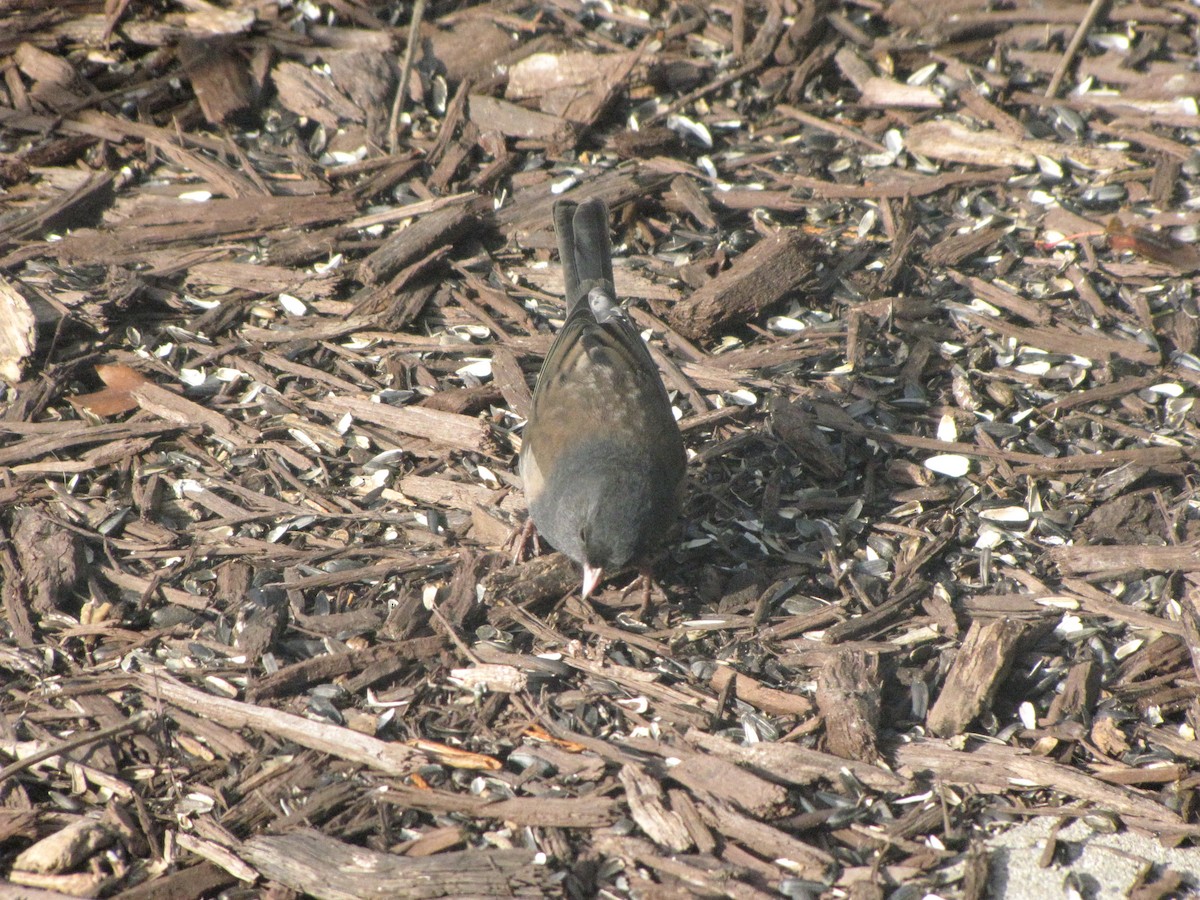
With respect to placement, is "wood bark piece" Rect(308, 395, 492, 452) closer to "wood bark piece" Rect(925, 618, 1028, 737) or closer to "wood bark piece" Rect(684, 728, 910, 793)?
"wood bark piece" Rect(684, 728, 910, 793)

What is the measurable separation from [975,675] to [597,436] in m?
1.71

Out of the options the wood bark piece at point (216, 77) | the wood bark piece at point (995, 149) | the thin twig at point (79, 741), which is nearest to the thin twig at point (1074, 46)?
the wood bark piece at point (995, 149)

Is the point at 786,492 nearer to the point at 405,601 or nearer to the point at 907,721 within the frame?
the point at 907,721

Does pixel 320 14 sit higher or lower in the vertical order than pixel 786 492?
higher

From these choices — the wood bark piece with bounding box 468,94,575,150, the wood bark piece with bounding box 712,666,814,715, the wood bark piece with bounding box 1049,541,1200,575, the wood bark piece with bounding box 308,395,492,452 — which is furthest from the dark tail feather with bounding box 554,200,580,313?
the wood bark piece with bounding box 1049,541,1200,575

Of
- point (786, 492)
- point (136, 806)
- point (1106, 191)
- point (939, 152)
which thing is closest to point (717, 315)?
point (786, 492)

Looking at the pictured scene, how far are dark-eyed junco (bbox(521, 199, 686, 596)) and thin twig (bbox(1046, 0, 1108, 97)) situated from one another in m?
3.37

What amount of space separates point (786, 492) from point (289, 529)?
220 cm

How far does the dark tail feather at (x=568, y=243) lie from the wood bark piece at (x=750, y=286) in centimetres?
58

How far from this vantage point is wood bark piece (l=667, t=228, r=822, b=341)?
5.53 m

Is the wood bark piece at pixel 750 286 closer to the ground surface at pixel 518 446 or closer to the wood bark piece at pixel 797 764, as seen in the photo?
the ground surface at pixel 518 446

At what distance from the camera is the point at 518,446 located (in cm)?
519

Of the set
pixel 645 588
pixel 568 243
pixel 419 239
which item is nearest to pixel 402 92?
pixel 419 239

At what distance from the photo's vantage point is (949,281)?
19.3 ft
